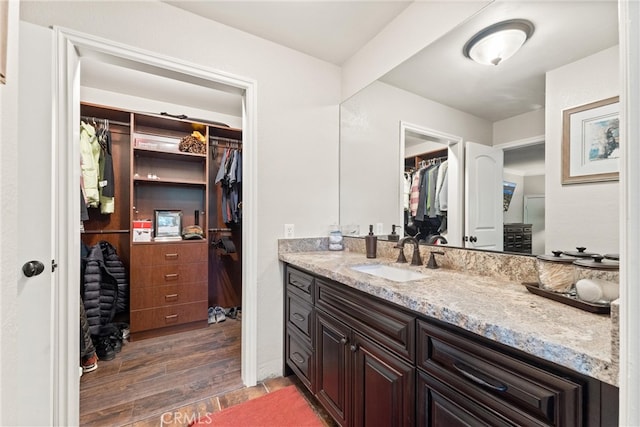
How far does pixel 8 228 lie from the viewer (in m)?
0.76

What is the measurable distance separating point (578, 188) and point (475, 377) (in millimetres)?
818

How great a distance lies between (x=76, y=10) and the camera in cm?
138

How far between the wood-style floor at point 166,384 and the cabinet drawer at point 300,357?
152 millimetres

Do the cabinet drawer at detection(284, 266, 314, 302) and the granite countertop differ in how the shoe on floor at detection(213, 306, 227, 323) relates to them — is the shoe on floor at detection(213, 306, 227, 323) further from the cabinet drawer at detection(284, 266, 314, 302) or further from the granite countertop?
the granite countertop

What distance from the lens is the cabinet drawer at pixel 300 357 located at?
1576mm

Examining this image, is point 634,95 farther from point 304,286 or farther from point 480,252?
point 304,286

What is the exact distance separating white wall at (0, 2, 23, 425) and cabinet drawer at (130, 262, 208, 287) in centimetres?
181

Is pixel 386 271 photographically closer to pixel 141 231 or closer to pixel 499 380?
pixel 499 380

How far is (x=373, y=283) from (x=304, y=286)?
67 centimetres

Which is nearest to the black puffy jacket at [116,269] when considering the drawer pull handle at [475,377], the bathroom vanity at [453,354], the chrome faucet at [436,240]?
the bathroom vanity at [453,354]

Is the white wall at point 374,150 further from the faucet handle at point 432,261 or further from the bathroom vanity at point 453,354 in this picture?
the bathroom vanity at point 453,354

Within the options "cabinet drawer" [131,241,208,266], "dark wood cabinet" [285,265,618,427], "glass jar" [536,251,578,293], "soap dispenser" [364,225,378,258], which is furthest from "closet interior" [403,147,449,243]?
"cabinet drawer" [131,241,208,266]

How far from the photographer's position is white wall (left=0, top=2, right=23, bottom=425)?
2.35 feet

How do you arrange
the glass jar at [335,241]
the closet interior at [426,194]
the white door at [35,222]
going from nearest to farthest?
the white door at [35,222]
the closet interior at [426,194]
the glass jar at [335,241]
